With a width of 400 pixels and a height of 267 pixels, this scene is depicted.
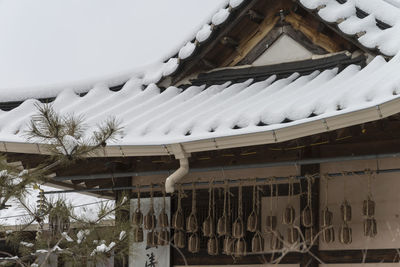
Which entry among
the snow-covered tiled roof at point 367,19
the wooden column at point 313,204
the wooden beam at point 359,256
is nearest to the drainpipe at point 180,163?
the wooden column at point 313,204

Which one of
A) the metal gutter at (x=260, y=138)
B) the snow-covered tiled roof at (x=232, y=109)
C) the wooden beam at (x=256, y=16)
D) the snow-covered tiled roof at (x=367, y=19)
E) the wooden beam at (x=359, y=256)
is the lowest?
the wooden beam at (x=359, y=256)

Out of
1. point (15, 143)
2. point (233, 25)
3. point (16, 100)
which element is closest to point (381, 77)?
point (233, 25)

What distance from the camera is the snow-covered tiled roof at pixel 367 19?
25.5 feet

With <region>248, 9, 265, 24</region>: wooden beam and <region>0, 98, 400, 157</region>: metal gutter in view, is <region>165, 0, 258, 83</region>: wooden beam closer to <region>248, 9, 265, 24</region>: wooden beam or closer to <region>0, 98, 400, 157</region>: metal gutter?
<region>248, 9, 265, 24</region>: wooden beam

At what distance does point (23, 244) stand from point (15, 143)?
150cm

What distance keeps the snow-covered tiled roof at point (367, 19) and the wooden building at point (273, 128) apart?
12 mm

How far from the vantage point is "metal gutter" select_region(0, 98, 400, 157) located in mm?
6793

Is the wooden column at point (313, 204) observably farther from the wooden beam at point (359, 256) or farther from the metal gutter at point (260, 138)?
the metal gutter at point (260, 138)

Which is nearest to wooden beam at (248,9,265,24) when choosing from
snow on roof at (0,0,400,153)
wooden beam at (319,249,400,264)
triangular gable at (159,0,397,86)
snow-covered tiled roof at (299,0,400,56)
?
triangular gable at (159,0,397,86)

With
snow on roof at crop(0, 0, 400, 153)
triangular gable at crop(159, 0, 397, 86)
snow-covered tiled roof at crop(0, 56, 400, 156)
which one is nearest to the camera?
snow-covered tiled roof at crop(0, 56, 400, 156)

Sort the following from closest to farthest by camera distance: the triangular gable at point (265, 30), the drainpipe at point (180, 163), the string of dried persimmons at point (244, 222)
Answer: the drainpipe at point (180, 163) → the string of dried persimmons at point (244, 222) → the triangular gable at point (265, 30)

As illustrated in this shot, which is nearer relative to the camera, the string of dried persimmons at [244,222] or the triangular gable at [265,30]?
the string of dried persimmons at [244,222]

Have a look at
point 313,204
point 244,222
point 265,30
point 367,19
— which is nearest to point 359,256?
point 313,204

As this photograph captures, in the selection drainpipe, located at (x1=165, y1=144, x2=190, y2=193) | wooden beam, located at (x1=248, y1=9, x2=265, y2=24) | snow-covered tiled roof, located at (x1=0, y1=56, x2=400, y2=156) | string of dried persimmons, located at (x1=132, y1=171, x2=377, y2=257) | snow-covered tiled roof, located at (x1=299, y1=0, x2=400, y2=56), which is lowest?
string of dried persimmons, located at (x1=132, y1=171, x2=377, y2=257)
